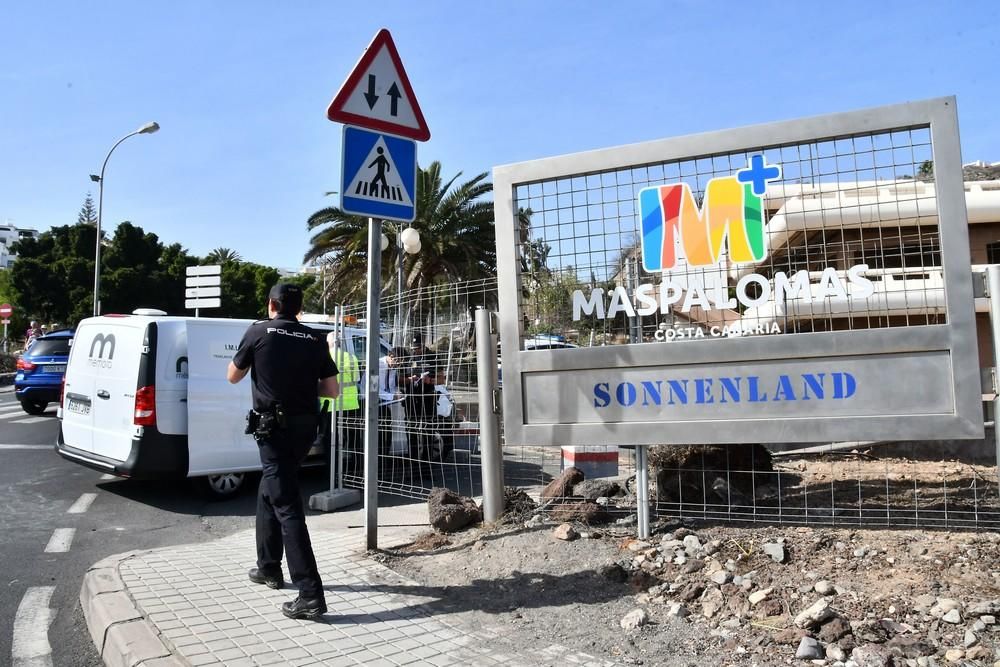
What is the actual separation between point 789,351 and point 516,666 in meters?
2.40

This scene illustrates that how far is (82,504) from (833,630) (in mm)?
6909

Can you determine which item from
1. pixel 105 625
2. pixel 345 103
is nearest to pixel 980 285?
pixel 345 103

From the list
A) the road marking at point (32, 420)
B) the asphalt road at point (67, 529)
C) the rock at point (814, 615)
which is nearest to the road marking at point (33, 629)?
the asphalt road at point (67, 529)

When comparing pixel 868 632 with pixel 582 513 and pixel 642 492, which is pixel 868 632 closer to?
pixel 642 492

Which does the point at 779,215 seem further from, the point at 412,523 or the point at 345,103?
the point at 412,523

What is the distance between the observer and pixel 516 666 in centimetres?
332

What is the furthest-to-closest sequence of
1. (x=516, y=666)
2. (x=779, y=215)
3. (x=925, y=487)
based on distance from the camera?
(x=925, y=487), (x=779, y=215), (x=516, y=666)

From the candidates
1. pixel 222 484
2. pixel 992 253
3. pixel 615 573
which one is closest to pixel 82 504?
pixel 222 484

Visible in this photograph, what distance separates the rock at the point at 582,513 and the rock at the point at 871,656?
86.1 inches

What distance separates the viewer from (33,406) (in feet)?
49.5

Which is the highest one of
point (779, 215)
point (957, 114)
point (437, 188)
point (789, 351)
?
point (437, 188)

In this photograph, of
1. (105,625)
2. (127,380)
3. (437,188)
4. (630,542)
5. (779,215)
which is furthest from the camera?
(437,188)

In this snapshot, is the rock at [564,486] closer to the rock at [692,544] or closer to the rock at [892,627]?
the rock at [692,544]

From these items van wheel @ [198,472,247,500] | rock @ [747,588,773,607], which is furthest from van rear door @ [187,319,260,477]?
rock @ [747,588,773,607]
